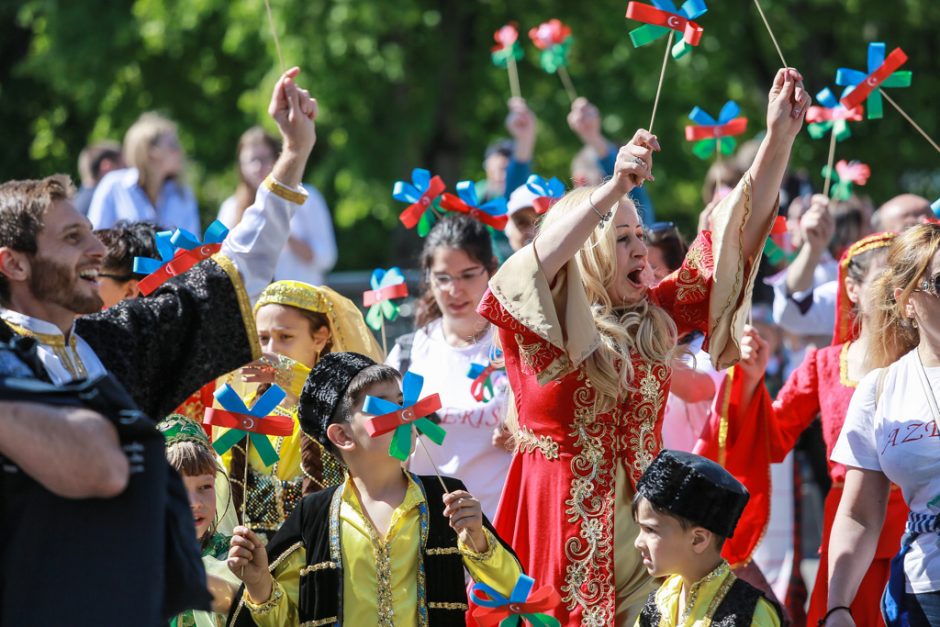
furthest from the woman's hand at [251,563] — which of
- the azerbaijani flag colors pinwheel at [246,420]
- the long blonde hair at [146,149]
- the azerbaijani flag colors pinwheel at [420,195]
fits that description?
the long blonde hair at [146,149]

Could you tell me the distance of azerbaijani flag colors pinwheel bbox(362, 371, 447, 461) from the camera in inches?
142

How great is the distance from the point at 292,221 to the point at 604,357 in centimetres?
432

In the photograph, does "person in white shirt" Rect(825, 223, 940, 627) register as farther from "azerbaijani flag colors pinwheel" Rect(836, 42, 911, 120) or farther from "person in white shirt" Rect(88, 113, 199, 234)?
"person in white shirt" Rect(88, 113, 199, 234)

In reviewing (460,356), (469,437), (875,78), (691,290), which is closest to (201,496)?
(469,437)

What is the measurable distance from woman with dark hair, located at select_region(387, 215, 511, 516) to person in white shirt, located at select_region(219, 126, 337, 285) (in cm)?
Result: 252

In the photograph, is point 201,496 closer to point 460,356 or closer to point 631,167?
point 460,356

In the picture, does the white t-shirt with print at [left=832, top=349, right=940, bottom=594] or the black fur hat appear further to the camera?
the black fur hat

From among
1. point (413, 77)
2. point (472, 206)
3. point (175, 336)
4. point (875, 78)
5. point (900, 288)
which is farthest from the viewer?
point (413, 77)

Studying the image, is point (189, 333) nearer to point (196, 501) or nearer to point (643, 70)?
point (196, 501)

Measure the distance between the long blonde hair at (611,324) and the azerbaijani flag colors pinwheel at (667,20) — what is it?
0.56 metres

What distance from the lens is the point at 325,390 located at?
4.00 meters

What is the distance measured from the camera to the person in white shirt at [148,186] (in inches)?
308

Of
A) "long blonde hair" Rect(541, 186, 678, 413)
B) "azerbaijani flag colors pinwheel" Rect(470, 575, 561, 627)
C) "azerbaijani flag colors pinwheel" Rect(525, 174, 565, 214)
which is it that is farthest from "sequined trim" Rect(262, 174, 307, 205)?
"azerbaijani flag colors pinwheel" Rect(525, 174, 565, 214)

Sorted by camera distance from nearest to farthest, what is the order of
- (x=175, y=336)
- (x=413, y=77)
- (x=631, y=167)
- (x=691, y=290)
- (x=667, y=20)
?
1. (x=175, y=336)
2. (x=631, y=167)
3. (x=691, y=290)
4. (x=667, y=20)
5. (x=413, y=77)
